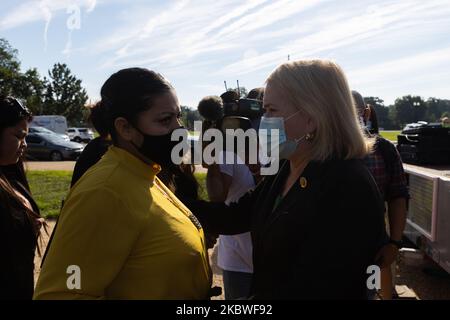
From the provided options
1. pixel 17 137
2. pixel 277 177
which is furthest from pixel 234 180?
pixel 17 137

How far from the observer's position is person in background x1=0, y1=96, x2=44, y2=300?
2277 mm

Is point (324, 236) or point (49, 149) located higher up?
point (324, 236)

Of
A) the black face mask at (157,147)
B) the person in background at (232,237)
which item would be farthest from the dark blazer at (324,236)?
the person in background at (232,237)

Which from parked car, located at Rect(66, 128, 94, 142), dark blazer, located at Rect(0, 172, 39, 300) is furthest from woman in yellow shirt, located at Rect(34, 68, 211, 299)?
parked car, located at Rect(66, 128, 94, 142)

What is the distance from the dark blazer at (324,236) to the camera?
1.51 metres

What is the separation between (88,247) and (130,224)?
5.8 inches

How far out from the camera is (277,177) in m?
2.02

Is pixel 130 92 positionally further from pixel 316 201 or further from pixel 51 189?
pixel 51 189

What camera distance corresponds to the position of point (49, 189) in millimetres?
10812

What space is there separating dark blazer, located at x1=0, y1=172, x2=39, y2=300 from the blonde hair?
161 centimetres

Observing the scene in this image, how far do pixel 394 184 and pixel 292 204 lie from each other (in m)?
2.05

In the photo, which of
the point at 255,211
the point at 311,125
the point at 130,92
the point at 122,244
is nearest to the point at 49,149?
the point at 255,211

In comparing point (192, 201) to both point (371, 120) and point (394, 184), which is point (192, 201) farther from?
point (371, 120)

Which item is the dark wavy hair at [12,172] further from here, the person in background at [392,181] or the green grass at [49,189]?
the green grass at [49,189]
